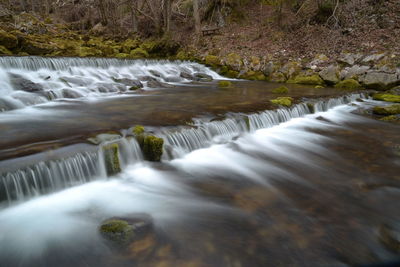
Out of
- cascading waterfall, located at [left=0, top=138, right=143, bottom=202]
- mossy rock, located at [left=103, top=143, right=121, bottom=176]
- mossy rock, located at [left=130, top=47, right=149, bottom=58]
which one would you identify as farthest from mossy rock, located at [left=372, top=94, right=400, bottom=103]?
mossy rock, located at [left=130, top=47, right=149, bottom=58]

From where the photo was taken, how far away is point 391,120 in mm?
8336

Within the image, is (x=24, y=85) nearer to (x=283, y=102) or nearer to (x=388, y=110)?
(x=283, y=102)

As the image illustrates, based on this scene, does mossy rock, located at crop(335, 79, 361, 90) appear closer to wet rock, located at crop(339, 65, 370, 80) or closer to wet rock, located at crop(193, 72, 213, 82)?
wet rock, located at crop(339, 65, 370, 80)

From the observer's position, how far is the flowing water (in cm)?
304

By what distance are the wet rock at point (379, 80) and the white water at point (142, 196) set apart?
7.35 meters

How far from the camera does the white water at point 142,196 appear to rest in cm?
325

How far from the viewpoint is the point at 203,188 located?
14.9 feet

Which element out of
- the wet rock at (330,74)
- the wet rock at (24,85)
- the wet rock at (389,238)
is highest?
the wet rock at (24,85)

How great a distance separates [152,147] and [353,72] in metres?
11.5

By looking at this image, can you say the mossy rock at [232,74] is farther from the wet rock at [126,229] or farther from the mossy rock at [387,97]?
the wet rock at [126,229]

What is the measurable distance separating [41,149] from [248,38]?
1692cm

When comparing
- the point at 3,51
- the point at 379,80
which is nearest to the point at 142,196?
the point at 379,80

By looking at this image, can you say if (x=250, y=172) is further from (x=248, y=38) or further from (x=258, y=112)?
(x=248, y=38)

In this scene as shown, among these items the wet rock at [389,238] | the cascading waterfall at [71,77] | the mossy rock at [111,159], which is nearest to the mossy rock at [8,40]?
the cascading waterfall at [71,77]
